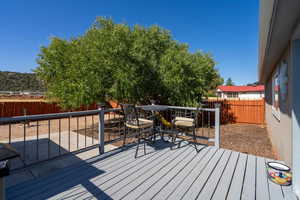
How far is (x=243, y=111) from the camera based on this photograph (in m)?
9.06

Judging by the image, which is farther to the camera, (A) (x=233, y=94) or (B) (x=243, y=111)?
(A) (x=233, y=94)

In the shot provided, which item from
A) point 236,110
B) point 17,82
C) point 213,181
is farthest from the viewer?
point 17,82

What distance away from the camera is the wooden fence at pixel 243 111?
28.7 ft

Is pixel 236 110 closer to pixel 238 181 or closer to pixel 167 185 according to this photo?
pixel 238 181

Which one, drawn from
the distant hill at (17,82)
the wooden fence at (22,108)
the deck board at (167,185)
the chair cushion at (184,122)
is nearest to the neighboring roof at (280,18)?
the chair cushion at (184,122)

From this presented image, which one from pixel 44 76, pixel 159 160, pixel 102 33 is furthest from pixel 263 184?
pixel 44 76

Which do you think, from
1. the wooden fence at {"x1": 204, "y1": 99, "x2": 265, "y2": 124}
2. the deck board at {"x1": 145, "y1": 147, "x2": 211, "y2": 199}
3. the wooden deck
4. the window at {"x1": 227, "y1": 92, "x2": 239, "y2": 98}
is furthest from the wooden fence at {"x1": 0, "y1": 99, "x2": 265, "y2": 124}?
the window at {"x1": 227, "y1": 92, "x2": 239, "y2": 98}

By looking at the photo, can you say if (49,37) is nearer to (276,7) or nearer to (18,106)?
(18,106)

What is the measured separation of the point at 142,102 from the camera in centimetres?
703

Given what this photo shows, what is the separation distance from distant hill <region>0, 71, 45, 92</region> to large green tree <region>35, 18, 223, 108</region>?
26.3 meters

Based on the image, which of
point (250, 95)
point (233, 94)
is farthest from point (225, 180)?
point (233, 94)

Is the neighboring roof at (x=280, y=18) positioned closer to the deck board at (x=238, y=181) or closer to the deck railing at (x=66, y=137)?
the deck railing at (x=66, y=137)

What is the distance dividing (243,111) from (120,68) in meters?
7.85

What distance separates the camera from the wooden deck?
1793 millimetres
